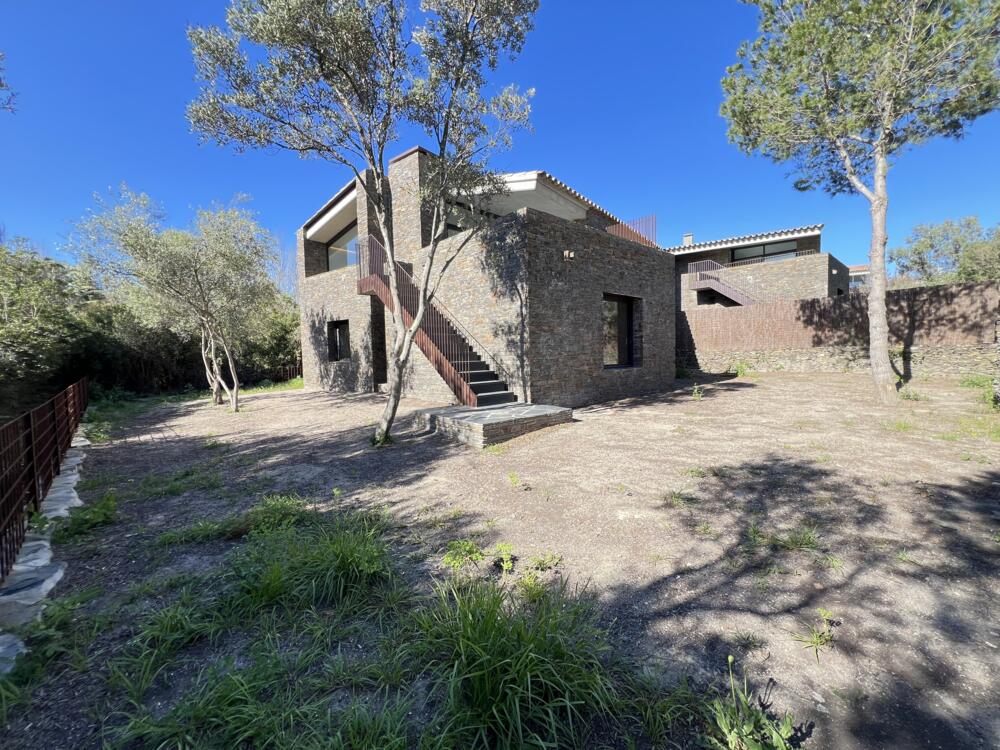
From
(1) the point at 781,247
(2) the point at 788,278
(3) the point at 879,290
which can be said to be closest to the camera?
(3) the point at 879,290

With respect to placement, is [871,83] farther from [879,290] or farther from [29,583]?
[29,583]

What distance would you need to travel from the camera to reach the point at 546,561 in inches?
105

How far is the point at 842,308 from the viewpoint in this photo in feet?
43.2

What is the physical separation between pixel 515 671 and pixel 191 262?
1088 cm

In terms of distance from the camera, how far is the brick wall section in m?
7.95

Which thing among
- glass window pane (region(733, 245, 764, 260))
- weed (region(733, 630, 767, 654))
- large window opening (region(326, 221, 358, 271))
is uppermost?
glass window pane (region(733, 245, 764, 260))

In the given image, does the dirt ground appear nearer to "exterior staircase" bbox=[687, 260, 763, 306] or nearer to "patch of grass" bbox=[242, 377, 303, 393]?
"patch of grass" bbox=[242, 377, 303, 393]

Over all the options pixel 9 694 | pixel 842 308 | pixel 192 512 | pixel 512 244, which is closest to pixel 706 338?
pixel 842 308

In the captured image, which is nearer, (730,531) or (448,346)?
(730,531)

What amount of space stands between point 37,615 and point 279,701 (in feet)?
5.74

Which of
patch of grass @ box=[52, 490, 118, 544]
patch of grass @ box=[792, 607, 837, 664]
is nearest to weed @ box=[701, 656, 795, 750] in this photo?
patch of grass @ box=[792, 607, 837, 664]

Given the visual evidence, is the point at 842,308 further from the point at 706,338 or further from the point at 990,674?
the point at 990,674

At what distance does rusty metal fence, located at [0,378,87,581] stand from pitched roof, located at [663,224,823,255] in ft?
71.3

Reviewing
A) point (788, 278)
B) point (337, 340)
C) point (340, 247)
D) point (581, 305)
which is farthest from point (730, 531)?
point (788, 278)
